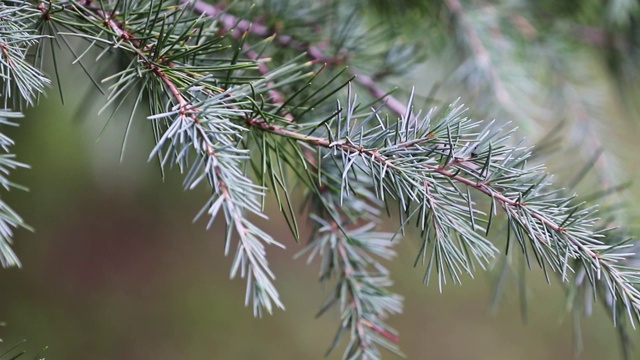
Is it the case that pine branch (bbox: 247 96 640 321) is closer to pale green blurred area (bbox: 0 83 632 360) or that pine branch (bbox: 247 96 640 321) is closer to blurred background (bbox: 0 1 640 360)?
blurred background (bbox: 0 1 640 360)

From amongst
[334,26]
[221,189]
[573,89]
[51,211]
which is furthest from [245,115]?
[51,211]

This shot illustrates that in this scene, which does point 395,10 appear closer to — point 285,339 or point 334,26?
point 334,26

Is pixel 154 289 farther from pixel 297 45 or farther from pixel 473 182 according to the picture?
pixel 473 182

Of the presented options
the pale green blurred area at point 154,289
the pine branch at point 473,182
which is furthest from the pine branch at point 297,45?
the pale green blurred area at point 154,289

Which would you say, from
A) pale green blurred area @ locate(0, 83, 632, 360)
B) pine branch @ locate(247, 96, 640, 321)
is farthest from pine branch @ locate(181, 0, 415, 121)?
pale green blurred area @ locate(0, 83, 632, 360)

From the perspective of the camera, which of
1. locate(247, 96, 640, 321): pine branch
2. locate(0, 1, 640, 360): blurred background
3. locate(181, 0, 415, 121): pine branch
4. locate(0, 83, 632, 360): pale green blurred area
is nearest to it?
locate(247, 96, 640, 321): pine branch

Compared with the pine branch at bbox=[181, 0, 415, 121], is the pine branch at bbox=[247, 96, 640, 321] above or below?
below

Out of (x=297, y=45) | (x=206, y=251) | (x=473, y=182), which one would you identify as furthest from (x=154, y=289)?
(x=473, y=182)
